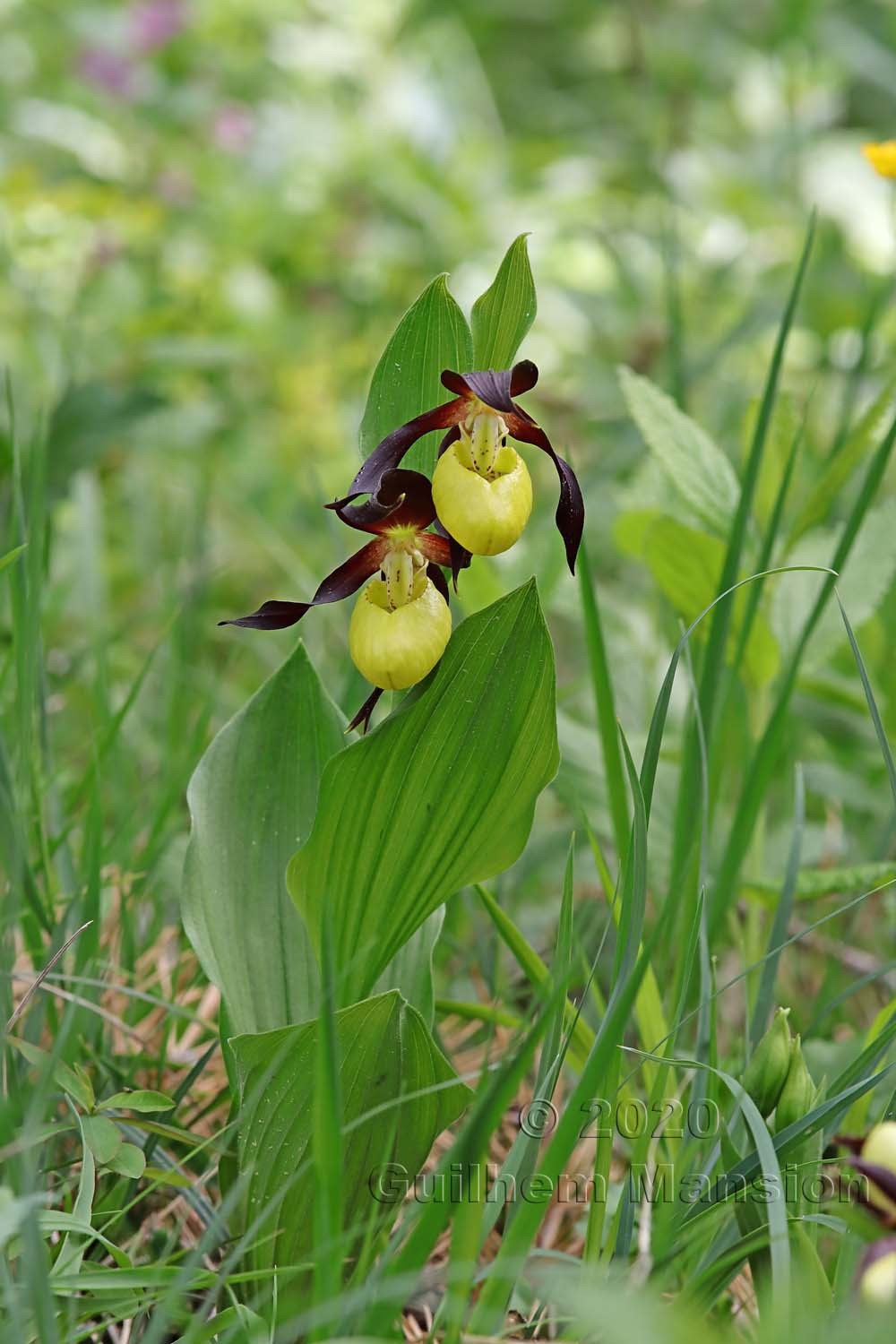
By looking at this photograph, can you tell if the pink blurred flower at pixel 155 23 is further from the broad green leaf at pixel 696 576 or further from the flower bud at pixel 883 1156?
the flower bud at pixel 883 1156

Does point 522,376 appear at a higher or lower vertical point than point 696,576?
higher

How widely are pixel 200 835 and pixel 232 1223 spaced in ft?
0.84

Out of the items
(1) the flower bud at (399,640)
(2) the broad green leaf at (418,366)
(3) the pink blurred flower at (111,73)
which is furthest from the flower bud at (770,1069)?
(3) the pink blurred flower at (111,73)

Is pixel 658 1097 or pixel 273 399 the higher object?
pixel 273 399

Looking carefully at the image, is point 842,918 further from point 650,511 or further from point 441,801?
point 441,801

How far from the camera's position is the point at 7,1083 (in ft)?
2.35

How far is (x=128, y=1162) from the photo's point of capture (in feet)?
2.19

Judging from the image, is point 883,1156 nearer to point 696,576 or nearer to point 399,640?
point 399,640

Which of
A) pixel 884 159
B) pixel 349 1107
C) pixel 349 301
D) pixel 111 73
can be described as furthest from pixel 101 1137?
pixel 111 73

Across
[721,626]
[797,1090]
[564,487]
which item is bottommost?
[797,1090]

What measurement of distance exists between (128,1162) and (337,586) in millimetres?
361

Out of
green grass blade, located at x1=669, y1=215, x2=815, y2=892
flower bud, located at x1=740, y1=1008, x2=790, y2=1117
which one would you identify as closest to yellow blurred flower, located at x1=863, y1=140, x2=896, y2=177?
green grass blade, located at x1=669, y1=215, x2=815, y2=892

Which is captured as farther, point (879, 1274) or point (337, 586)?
point (337, 586)

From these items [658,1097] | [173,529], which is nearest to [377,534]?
[658,1097]
